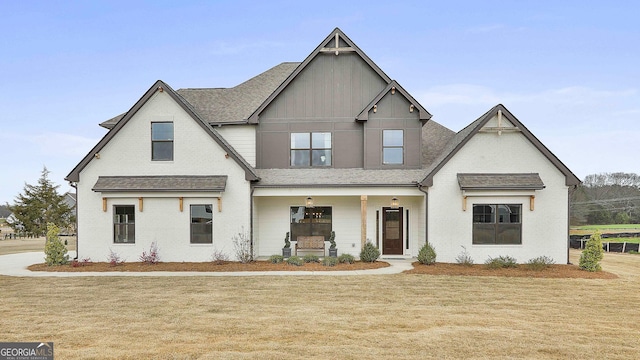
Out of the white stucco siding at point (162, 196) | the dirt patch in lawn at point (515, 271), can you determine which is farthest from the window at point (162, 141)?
the dirt patch in lawn at point (515, 271)

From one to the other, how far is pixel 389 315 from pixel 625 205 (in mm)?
72310

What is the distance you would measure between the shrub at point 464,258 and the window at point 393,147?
4878 mm

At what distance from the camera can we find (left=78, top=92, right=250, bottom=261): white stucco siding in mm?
15766

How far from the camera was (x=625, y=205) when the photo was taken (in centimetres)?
6106

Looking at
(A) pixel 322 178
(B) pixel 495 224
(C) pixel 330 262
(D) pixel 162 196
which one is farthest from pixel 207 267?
(B) pixel 495 224

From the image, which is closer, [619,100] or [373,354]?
[373,354]

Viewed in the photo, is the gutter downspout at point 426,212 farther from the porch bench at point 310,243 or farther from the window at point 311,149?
the porch bench at point 310,243

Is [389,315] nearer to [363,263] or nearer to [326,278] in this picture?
[326,278]

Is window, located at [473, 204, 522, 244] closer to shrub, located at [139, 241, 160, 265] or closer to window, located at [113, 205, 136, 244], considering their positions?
shrub, located at [139, 241, 160, 265]

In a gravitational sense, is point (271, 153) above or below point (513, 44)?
below

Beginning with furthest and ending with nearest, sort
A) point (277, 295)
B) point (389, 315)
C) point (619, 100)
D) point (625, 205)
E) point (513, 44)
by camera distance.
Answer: point (625, 205) < point (619, 100) < point (513, 44) < point (277, 295) < point (389, 315)

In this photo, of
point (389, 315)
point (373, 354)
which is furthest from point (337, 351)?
point (389, 315)

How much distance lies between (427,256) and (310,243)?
5281mm

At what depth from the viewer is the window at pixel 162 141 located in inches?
637
